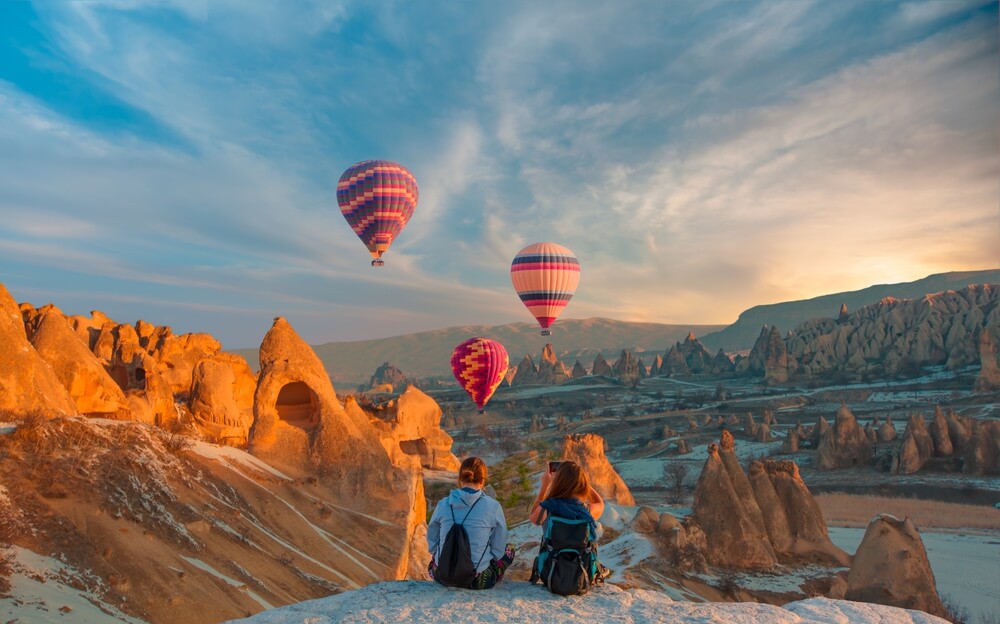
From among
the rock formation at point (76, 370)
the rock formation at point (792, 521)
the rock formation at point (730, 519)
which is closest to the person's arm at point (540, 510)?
the rock formation at point (76, 370)

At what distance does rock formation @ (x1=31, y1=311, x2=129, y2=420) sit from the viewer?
18.2 m

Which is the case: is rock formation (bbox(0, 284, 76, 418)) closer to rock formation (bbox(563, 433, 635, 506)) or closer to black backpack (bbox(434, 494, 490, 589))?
black backpack (bbox(434, 494, 490, 589))

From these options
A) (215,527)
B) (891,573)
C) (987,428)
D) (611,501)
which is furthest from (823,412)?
(215,527)

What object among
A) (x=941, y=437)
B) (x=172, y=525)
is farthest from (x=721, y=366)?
(x=172, y=525)

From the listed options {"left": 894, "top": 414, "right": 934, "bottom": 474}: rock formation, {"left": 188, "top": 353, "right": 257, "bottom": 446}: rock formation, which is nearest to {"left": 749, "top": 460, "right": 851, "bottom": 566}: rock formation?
{"left": 188, "top": 353, "right": 257, "bottom": 446}: rock formation

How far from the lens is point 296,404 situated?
2161 centimetres

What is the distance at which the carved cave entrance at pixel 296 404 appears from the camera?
20.9 meters

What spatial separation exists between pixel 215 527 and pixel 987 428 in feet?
176

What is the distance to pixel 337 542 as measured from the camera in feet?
53.0

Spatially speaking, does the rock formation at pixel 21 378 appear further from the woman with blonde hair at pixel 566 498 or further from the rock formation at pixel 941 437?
the rock formation at pixel 941 437

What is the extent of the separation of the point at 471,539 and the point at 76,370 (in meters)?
16.2

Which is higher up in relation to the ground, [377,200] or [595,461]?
[377,200]

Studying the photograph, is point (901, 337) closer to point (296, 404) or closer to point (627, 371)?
point (627, 371)

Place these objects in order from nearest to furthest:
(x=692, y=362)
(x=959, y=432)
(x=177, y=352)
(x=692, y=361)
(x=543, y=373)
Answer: (x=177, y=352) < (x=959, y=432) < (x=543, y=373) < (x=692, y=362) < (x=692, y=361)
